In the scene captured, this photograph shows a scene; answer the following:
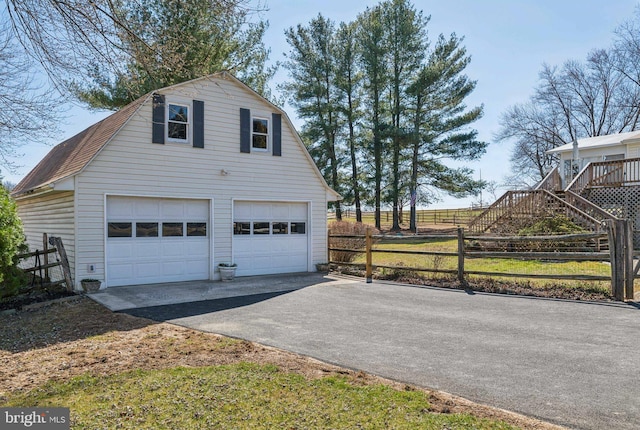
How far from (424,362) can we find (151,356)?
3092 mm

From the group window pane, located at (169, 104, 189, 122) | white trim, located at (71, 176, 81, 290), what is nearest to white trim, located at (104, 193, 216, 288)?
white trim, located at (71, 176, 81, 290)

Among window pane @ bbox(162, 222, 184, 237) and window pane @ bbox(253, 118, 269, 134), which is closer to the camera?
window pane @ bbox(162, 222, 184, 237)

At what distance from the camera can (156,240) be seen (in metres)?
10.7

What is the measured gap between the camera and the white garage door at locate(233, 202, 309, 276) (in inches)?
476

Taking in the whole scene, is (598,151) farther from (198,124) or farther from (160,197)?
(160,197)

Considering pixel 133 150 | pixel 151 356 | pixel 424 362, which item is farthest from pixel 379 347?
pixel 133 150

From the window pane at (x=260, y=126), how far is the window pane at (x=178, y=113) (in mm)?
1988

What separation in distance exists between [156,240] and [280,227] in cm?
360

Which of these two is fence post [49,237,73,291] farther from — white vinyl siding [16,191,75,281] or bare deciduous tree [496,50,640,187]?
bare deciduous tree [496,50,640,187]

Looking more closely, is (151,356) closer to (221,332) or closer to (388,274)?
(221,332)

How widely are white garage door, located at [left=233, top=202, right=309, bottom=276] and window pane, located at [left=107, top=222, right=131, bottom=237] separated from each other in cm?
276

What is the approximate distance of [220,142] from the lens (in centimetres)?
1175

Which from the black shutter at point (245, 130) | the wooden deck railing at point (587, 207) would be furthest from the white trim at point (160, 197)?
the wooden deck railing at point (587, 207)

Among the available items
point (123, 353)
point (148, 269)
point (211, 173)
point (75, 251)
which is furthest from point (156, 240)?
point (123, 353)
